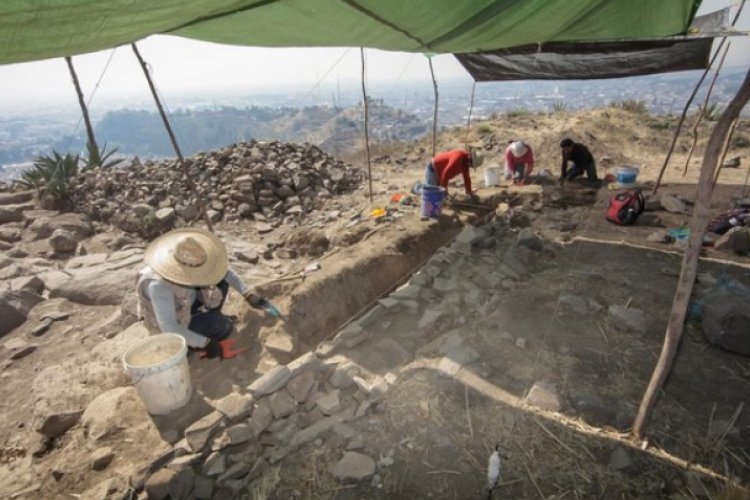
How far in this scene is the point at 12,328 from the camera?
14.5ft

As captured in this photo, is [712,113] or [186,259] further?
[712,113]

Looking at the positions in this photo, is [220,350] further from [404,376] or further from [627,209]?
[627,209]

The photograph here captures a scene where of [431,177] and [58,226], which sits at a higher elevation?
[431,177]

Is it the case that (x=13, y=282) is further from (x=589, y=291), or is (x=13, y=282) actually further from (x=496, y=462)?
(x=589, y=291)

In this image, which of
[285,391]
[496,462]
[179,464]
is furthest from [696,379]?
[179,464]

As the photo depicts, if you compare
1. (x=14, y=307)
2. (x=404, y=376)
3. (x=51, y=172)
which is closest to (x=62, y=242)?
(x=14, y=307)

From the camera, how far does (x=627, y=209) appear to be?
5750mm

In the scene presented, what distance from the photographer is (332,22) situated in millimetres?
2996

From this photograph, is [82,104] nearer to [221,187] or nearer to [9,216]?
[9,216]

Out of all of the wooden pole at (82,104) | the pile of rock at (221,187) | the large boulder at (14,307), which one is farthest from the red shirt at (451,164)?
the wooden pole at (82,104)

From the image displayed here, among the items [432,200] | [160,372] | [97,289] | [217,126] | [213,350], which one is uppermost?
[432,200]

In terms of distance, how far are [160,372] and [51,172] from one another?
9.68 m

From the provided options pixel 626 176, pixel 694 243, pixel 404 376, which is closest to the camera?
pixel 694 243

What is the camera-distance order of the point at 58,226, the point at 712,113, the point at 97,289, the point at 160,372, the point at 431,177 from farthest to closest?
the point at 712,113
the point at 58,226
the point at 431,177
the point at 97,289
the point at 160,372
